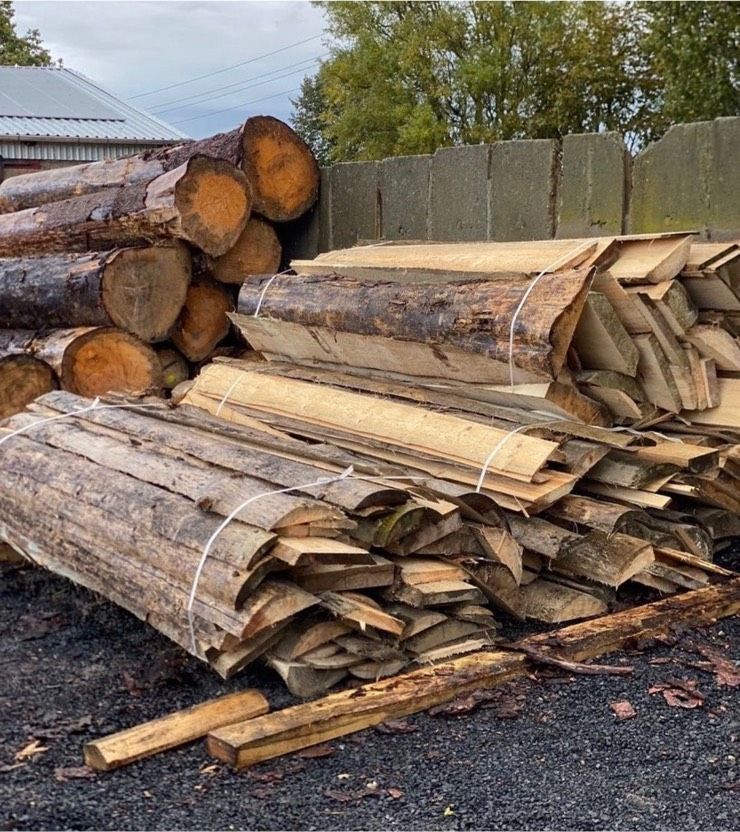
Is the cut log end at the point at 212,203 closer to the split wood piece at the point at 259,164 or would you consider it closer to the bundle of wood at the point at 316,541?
the split wood piece at the point at 259,164

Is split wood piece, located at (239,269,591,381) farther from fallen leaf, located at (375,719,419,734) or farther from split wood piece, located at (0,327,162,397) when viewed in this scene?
fallen leaf, located at (375,719,419,734)

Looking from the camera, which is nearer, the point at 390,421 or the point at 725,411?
the point at 725,411

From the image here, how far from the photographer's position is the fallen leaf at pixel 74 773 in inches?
126

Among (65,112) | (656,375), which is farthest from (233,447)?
(65,112)

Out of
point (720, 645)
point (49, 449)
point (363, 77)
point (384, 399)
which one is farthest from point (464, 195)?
point (363, 77)

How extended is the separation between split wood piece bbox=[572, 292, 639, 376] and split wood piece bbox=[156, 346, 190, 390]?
3449 millimetres

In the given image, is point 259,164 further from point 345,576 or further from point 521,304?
point 345,576

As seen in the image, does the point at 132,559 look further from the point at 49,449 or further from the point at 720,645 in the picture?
the point at 720,645

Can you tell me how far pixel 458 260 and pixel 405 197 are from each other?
202cm

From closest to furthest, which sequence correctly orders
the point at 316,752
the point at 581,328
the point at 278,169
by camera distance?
the point at 316,752 → the point at 581,328 → the point at 278,169

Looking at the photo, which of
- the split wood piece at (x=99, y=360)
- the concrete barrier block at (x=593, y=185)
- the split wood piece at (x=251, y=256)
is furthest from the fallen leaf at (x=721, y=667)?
the split wood piece at (x=251, y=256)

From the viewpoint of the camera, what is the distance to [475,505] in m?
4.33

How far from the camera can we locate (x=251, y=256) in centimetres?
777

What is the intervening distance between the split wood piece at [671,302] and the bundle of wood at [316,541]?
2.89 feet
